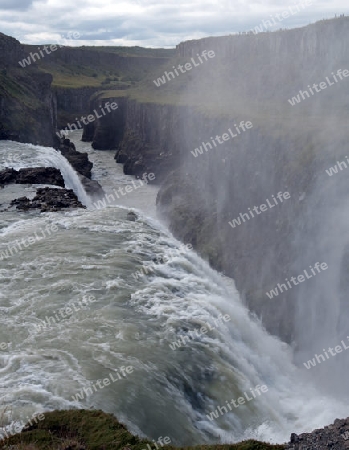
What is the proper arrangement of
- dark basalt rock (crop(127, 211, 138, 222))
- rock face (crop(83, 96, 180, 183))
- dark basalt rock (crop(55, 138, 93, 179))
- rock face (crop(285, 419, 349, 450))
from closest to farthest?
rock face (crop(285, 419, 349, 450))
dark basalt rock (crop(127, 211, 138, 222))
dark basalt rock (crop(55, 138, 93, 179))
rock face (crop(83, 96, 180, 183))

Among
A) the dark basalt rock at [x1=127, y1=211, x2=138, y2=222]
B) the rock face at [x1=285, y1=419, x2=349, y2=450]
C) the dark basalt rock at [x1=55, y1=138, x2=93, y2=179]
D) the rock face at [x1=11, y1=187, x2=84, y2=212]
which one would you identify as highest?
the dark basalt rock at [x1=55, y1=138, x2=93, y2=179]

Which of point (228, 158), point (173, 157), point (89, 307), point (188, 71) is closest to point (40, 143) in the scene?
point (173, 157)

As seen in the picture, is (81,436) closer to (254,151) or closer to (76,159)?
(254,151)

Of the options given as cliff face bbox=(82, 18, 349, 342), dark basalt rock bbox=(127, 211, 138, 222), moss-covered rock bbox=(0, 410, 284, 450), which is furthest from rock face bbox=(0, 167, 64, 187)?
moss-covered rock bbox=(0, 410, 284, 450)

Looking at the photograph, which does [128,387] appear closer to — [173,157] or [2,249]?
[2,249]

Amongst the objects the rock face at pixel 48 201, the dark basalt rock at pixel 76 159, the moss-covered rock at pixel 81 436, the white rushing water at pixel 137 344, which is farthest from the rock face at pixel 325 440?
the dark basalt rock at pixel 76 159

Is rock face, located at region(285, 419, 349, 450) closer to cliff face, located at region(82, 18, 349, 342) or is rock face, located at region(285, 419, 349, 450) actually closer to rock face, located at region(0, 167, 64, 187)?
cliff face, located at region(82, 18, 349, 342)
